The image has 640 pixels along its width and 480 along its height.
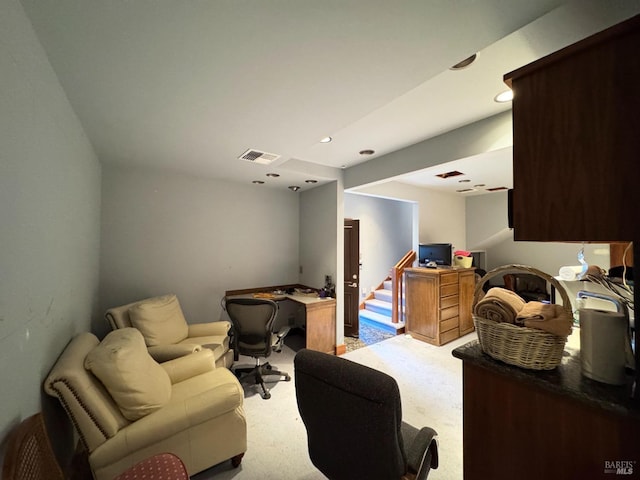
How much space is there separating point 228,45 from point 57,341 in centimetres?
185

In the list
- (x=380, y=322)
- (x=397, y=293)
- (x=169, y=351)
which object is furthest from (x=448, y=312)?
(x=169, y=351)

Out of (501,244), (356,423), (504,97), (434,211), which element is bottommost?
(356,423)

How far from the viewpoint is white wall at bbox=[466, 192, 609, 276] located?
457cm

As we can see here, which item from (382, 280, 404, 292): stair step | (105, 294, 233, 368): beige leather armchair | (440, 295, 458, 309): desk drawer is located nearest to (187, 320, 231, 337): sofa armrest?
(105, 294, 233, 368): beige leather armchair

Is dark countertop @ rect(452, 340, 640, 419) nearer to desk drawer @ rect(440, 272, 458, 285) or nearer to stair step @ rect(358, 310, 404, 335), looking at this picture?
desk drawer @ rect(440, 272, 458, 285)

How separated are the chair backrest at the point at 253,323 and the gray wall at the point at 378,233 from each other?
2951 millimetres

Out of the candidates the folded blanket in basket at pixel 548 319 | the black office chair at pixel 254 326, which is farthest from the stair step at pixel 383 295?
the folded blanket in basket at pixel 548 319

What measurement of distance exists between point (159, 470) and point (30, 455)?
18.4 inches

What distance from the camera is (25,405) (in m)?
1.01

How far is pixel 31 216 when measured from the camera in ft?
3.43

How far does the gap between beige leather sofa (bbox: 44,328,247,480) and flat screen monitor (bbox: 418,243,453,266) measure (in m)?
3.44

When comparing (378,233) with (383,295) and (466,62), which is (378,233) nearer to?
(383,295)

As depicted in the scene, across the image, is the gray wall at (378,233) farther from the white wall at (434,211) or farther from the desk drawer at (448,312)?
the desk drawer at (448,312)
